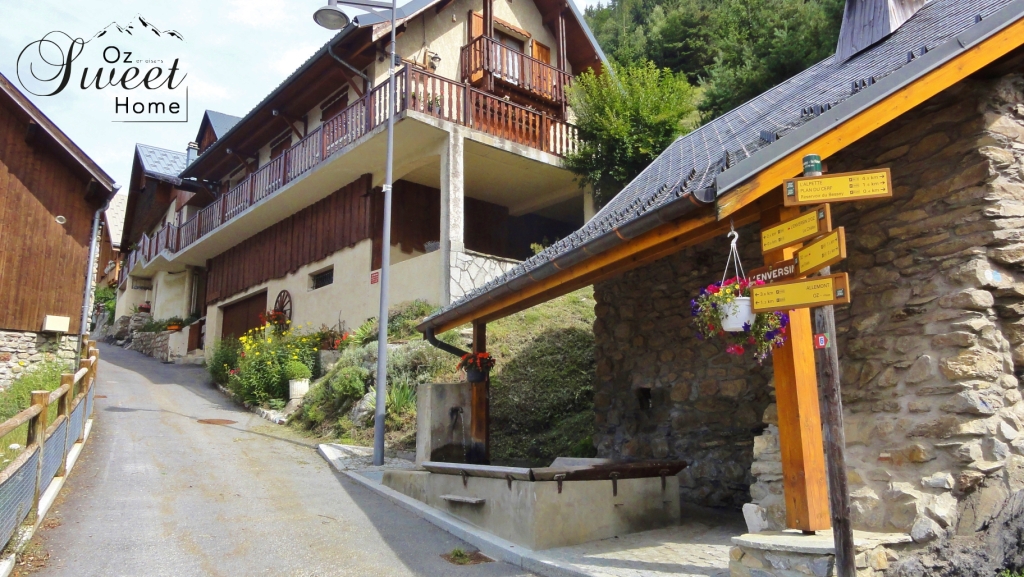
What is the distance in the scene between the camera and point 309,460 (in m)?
9.71

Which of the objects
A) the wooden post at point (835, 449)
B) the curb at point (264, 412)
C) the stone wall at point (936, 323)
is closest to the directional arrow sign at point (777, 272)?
the wooden post at point (835, 449)

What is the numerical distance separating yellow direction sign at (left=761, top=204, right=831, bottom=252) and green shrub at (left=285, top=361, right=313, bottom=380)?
1080 centimetres

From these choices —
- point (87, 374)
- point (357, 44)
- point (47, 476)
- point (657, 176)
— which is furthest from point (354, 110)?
point (47, 476)

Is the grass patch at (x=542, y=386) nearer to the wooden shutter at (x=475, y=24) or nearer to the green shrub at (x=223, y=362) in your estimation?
the wooden shutter at (x=475, y=24)

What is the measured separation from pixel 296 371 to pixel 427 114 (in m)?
5.30

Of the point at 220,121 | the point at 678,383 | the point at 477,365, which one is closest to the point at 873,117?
the point at 678,383

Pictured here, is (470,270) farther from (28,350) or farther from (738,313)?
(738,313)

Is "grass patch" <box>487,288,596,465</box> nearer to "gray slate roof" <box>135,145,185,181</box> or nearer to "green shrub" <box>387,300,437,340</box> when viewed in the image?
"green shrub" <box>387,300,437,340</box>

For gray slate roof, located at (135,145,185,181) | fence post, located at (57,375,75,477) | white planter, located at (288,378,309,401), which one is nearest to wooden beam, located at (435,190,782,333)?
fence post, located at (57,375,75,477)

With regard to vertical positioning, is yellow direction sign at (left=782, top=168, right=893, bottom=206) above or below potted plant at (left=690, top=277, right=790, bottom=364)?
above

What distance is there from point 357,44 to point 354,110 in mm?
1590

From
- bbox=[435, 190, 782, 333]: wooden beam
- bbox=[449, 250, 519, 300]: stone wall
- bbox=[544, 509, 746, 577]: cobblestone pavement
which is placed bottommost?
bbox=[544, 509, 746, 577]: cobblestone pavement

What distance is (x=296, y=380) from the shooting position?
13727 millimetres

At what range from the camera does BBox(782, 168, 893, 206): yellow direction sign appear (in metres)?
4.11
